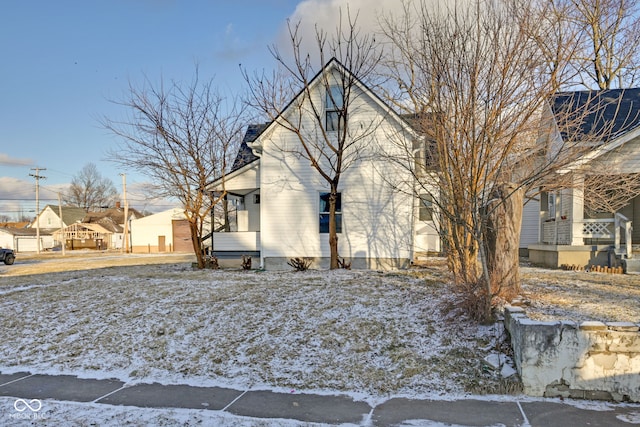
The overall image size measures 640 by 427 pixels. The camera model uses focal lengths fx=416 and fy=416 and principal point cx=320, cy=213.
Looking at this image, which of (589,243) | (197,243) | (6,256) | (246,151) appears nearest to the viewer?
(589,243)

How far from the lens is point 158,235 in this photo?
131 ft

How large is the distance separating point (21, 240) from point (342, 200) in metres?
55.7

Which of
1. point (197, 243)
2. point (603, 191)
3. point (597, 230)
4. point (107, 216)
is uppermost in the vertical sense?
point (603, 191)

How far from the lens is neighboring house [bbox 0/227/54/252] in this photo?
52.0 meters

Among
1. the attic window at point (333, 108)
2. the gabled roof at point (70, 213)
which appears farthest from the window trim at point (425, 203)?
the gabled roof at point (70, 213)

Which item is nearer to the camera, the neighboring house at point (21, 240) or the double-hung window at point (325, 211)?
the double-hung window at point (325, 211)

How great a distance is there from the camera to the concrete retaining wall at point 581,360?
15.2 ft

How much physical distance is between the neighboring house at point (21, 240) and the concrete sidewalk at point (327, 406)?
57.7m

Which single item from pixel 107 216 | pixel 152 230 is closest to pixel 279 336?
pixel 152 230

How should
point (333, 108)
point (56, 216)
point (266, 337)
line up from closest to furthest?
point (266, 337)
point (333, 108)
point (56, 216)

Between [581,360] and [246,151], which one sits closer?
[581,360]

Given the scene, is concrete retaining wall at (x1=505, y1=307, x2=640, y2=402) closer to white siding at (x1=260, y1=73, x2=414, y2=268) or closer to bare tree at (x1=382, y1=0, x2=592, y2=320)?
bare tree at (x1=382, y1=0, x2=592, y2=320)

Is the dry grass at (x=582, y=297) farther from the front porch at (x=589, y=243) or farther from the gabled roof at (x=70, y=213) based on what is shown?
the gabled roof at (x=70, y=213)

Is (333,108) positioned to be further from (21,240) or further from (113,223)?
(21,240)
